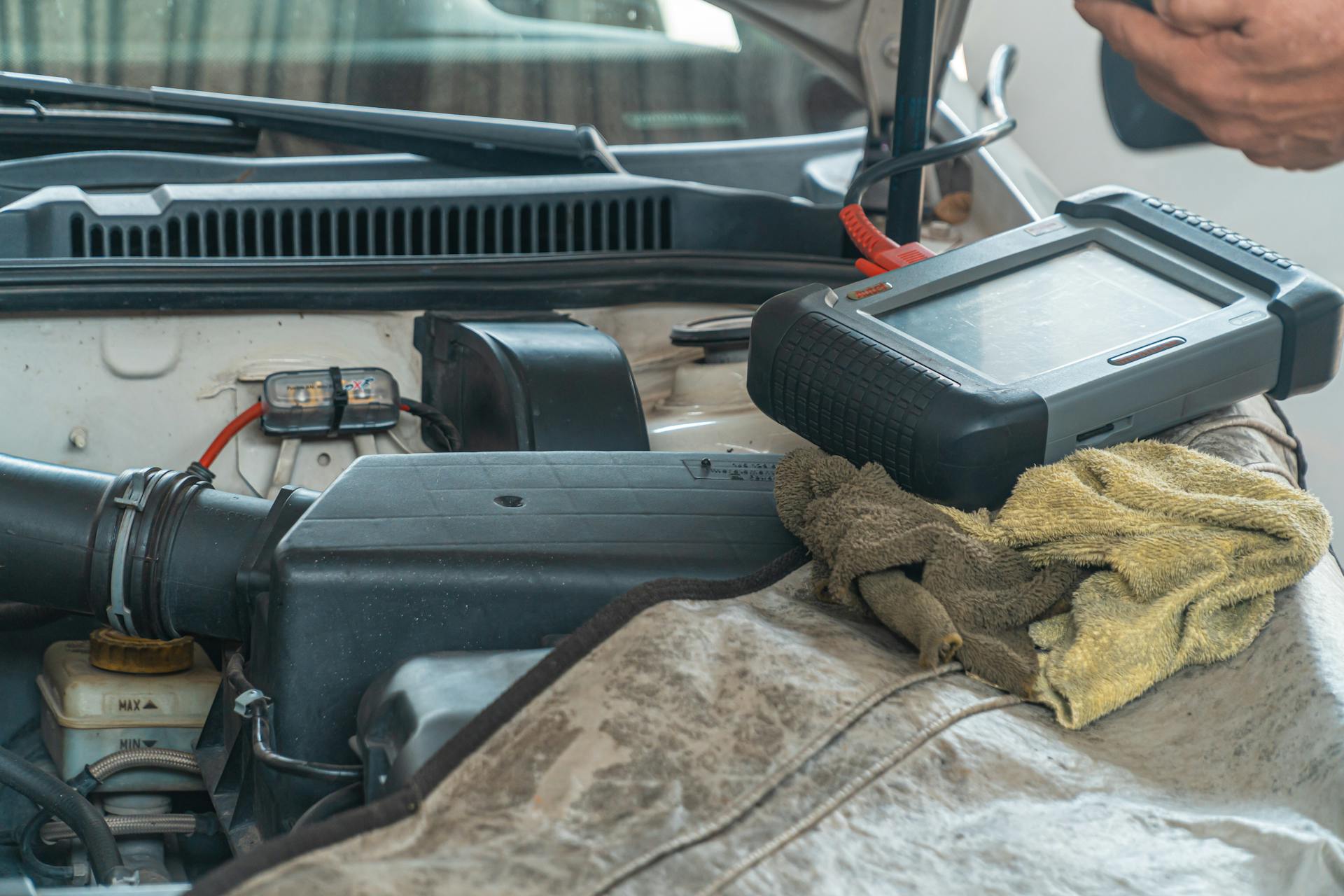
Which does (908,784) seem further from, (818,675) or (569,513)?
(569,513)

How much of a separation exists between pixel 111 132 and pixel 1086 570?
3.60 feet

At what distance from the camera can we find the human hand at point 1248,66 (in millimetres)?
775

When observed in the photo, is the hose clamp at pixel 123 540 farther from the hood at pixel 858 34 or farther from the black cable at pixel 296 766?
the hood at pixel 858 34

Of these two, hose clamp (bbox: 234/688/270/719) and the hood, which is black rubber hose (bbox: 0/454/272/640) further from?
the hood

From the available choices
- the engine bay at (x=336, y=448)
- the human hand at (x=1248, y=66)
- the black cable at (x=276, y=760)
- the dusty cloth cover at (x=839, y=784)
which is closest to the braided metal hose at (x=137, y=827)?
the engine bay at (x=336, y=448)

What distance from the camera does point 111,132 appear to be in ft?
4.30

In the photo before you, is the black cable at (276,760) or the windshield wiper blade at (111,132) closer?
the black cable at (276,760)

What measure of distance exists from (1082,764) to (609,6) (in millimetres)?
1108

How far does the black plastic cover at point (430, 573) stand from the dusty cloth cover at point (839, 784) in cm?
7

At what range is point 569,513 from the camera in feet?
2.42

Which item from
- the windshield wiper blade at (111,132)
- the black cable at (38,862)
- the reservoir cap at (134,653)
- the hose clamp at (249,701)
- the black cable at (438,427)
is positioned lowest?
the black cable at (38,862)

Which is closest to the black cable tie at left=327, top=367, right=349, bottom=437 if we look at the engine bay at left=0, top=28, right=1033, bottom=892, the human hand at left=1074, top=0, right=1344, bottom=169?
the engine bay at left=0, top=28, right=1033, bottom=892

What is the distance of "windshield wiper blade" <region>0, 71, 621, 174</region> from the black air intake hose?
597 mm

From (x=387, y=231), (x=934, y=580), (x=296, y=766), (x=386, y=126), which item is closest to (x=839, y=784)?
(x=934, y=580)
